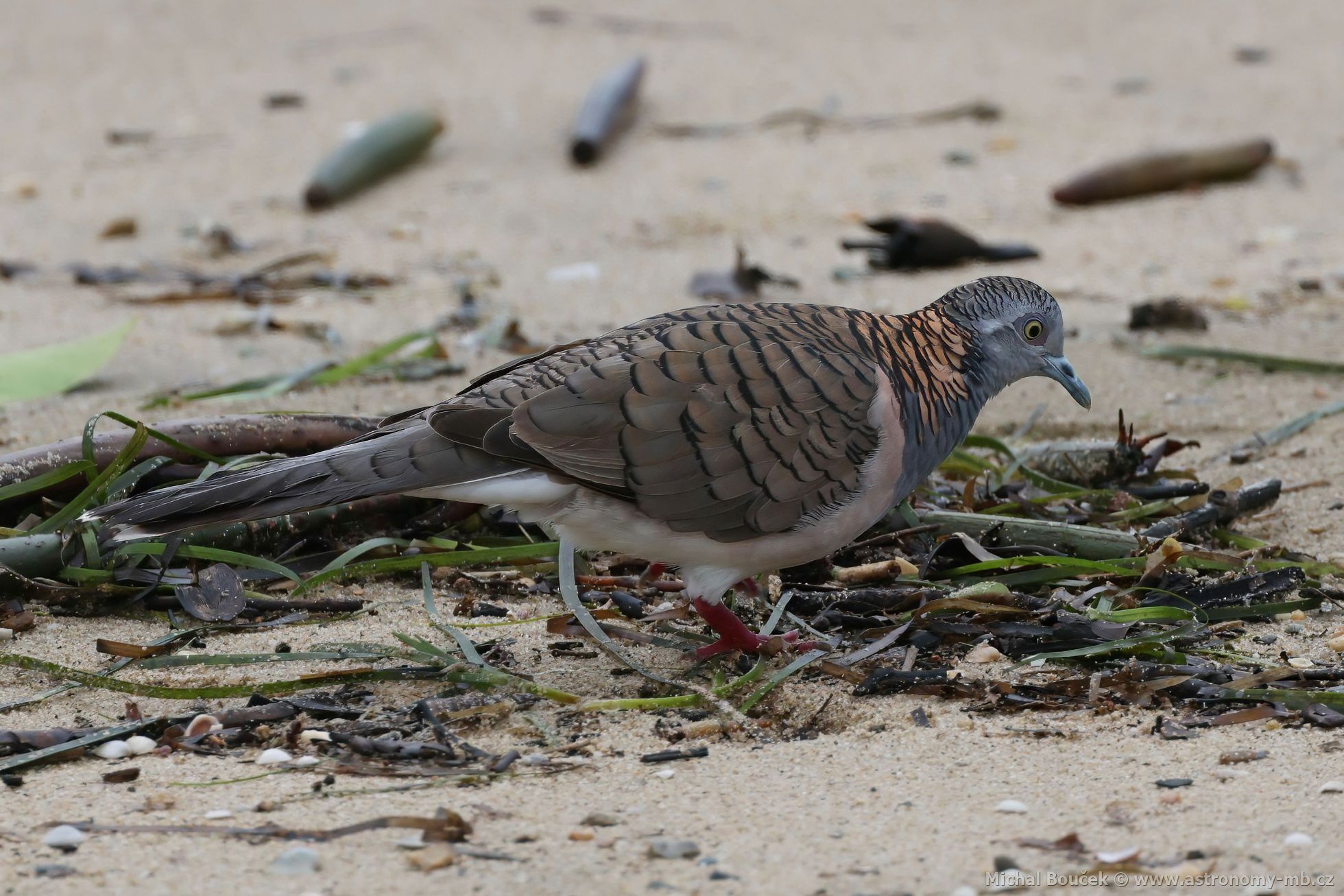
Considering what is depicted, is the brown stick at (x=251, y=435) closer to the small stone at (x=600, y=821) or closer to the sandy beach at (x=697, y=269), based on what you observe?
the sandy beach at (x=697, y=269)

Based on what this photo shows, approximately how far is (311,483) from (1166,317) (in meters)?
4.13

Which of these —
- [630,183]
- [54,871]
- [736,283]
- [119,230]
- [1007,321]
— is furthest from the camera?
[630,183]

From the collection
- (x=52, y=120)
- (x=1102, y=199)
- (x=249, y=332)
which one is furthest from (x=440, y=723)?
(x=52, y=120)

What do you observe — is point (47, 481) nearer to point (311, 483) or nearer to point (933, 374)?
point (311, 483)

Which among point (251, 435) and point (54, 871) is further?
point (251, 435)

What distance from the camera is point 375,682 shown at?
140 inches

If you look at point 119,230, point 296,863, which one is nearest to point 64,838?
point 296,863

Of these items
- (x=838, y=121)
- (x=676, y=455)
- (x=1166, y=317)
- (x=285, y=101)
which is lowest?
(x=1166, y=317)

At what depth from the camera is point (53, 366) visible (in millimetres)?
5609

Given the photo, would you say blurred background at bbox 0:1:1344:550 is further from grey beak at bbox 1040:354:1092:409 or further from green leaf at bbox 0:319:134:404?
grey beak at bbox 1040:354:1092:409

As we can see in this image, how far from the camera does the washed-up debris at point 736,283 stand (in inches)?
264

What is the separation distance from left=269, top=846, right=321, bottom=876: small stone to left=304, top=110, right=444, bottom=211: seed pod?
19.9 feet

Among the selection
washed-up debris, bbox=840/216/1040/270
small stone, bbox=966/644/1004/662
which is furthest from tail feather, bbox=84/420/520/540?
washed-up debris, bbox=840/216/1040/270

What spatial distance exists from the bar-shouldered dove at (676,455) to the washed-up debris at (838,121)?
19.1 ft
